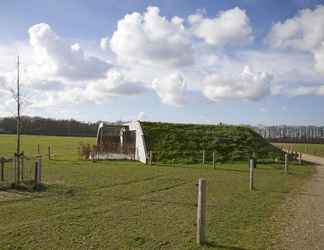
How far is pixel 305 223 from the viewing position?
27.7 feet

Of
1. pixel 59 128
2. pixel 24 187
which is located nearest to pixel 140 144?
pixel 24 187

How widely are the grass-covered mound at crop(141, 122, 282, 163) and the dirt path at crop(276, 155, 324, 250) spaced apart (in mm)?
17258

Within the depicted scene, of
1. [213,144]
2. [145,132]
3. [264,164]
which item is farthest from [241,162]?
[145,132]

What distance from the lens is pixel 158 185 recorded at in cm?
1495

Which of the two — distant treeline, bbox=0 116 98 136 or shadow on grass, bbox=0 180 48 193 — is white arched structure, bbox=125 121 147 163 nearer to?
shadow on grass, bbox=0 180 48 193

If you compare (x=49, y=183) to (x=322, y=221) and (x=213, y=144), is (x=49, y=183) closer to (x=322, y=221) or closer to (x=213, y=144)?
(x=322, y=221)

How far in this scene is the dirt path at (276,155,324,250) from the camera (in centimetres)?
677

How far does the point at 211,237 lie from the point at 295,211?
4022 millimetres

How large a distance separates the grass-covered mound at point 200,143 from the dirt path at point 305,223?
1726 centimetres

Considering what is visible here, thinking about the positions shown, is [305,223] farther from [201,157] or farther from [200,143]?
[200,143]

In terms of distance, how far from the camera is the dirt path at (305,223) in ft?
22.2

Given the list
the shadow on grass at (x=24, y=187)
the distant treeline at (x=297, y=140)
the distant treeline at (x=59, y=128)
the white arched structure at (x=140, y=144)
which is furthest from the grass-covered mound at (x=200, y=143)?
the distant treeline at (x=59, y=128)

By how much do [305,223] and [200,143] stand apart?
25.0m

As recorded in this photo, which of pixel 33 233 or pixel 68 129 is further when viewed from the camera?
pixel 68 129
